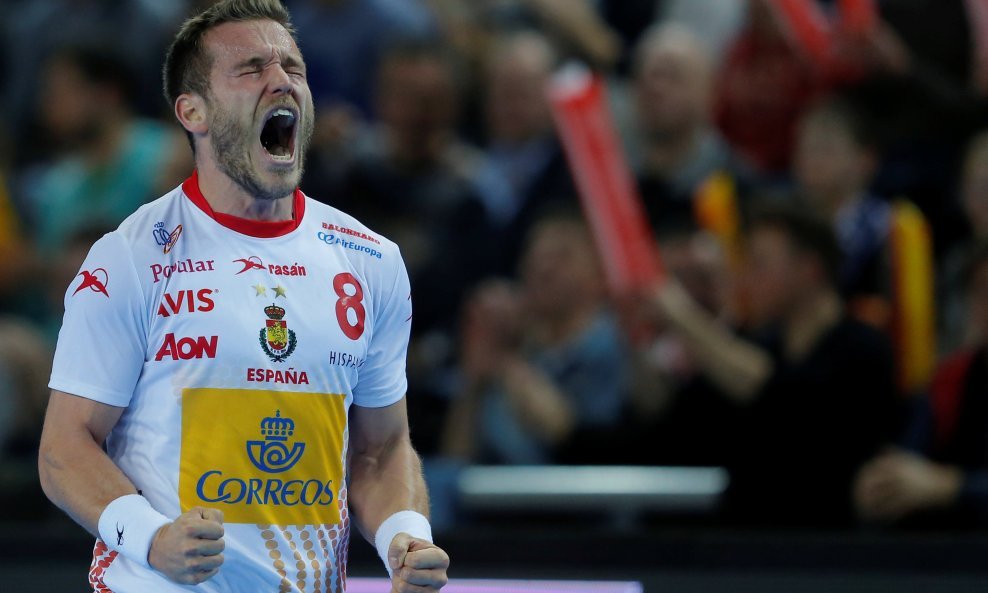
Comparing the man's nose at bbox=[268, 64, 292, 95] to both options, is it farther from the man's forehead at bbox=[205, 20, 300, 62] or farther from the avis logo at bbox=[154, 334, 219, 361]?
the avis logo at bbox=[154, 334, 219, 361]

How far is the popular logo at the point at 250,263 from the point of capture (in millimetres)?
2865

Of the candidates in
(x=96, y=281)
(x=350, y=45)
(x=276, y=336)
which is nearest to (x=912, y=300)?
(x=350, y=45)

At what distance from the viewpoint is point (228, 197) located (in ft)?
9.58

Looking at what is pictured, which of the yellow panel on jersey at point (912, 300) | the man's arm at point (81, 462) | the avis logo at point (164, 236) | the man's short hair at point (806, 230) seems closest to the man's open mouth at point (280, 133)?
the avis logo at point (164, 236)

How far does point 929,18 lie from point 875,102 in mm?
507

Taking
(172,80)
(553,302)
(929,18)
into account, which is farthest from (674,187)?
(172,80)

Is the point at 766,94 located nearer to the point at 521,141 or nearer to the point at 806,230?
the point at 806,230

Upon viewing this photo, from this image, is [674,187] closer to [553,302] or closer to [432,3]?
[553,302]

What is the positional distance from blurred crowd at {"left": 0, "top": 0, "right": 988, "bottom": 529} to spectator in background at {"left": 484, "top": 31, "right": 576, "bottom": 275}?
14 mm

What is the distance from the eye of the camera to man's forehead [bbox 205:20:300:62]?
2877mm

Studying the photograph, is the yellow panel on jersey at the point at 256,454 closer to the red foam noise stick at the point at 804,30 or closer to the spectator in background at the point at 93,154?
the spectator in background at the point at 93,154

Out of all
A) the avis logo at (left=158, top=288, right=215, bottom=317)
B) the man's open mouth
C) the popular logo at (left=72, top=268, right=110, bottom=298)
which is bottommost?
the avis logo at (left=158, top=288, right=215, bottom=317)

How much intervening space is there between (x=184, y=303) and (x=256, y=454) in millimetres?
352

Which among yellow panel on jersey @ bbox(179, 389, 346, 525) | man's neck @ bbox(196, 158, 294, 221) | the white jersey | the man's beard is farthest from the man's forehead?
yellow panel on jersey @ bbox(179, 389, 346, 525)
